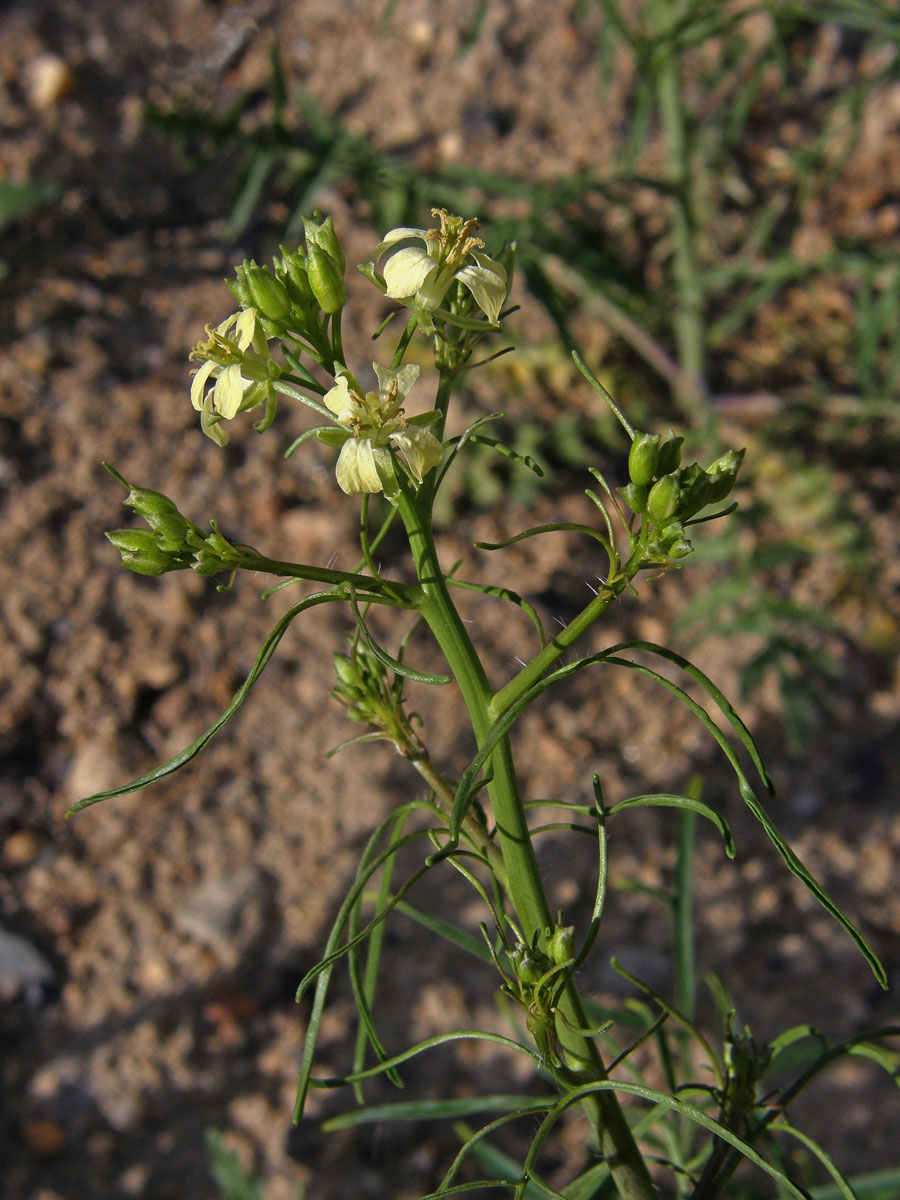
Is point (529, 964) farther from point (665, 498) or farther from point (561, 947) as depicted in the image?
point (665, 498)

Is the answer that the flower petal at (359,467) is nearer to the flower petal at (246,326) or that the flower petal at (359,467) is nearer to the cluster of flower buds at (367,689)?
the flower petal at (246,326)

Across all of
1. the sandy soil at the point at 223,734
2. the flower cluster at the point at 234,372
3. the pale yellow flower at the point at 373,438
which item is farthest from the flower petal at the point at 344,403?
the sandy soil at the point at 223,734

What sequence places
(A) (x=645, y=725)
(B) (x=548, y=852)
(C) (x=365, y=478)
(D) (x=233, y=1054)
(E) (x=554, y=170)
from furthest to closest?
(E) (x=554, y=170) < (A) (x=645, y=725) < (B) (x=548, y=852) < (D) (x=233, y=1054) < (C) (x=365, y=478)

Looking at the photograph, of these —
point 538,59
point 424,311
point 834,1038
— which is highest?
point 538,59

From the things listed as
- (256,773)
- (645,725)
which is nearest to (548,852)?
(645,725)

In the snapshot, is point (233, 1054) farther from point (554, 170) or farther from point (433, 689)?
point (554, 170)

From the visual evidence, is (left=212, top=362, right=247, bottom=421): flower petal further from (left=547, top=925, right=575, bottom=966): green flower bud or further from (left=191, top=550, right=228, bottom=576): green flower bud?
(left=547, top=925, right=575, bottom=966): green flower bud

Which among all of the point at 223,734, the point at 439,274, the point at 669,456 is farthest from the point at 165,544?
the point at 223,734
